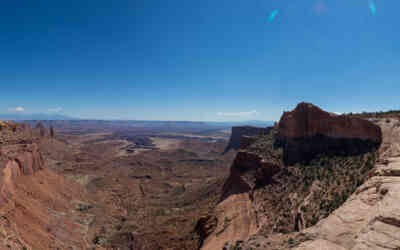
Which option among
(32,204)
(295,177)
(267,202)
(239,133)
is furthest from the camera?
(239,133)

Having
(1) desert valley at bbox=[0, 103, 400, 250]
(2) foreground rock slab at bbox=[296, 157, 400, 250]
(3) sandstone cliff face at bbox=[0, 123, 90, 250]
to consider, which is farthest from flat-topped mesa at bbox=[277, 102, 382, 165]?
(3) sandstone cliff face at bbox=[0, 123, 90, 250]

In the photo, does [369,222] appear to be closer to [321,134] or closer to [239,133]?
[321,134]

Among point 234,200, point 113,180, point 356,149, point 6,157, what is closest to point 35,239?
point 6,157

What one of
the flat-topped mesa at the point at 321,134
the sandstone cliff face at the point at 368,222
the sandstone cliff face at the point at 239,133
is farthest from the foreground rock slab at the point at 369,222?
the sandstone cliff face at the point at 239,133

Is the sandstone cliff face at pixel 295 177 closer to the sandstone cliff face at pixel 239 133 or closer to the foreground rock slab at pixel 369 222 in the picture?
the foreground rock slab at pixel 369 222

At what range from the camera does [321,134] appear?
2775 centimetres

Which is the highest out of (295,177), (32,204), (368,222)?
(368,222)

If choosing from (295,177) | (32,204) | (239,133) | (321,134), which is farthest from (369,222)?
(239,133)

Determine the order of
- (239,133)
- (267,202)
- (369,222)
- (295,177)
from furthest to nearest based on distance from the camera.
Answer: (239,133)
(295,177)
(267,202)
(369,222)

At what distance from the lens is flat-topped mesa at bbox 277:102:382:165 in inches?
885

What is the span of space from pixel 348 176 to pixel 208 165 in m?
78.8

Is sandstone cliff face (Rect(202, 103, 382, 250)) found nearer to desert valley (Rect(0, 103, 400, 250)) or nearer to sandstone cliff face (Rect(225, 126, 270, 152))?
desert valley (Rect(0, 103, 400, 250))

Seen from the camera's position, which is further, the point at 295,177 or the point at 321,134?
the point at 321,134

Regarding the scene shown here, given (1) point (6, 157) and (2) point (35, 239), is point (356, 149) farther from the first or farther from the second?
(1) point (6, 157)
